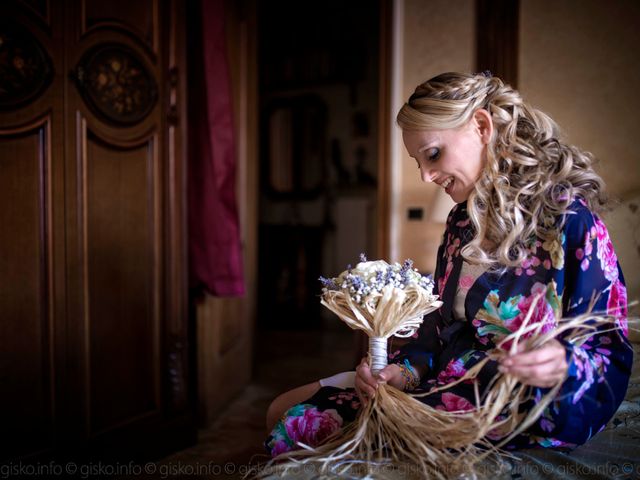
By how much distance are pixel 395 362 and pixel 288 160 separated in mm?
4663

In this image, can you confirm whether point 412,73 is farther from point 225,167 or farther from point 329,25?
point 329,25

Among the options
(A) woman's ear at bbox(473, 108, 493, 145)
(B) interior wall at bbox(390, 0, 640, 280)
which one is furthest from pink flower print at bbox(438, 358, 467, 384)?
(B) interior wall at bbox(390, 0, 640, 280)

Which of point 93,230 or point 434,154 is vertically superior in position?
point 434,154

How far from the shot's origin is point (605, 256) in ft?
3.69

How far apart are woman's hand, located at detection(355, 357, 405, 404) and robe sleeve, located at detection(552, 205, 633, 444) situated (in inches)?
14.0

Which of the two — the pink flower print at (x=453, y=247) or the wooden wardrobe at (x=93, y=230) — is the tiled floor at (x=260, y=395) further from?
the pink flower print at (x=453, y=247)

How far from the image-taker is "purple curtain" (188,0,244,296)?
8.82ft

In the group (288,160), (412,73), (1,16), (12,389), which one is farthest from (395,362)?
(288,160)

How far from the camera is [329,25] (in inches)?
220

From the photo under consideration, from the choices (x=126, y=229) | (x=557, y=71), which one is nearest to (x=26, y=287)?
(x=126, y=229)

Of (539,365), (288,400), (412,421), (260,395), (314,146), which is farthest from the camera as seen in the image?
(314,146)

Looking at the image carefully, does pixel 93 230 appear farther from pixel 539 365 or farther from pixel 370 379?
pixel 539 365

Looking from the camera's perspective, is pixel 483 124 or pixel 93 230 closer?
pixel 483 124

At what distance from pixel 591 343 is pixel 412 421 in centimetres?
42
